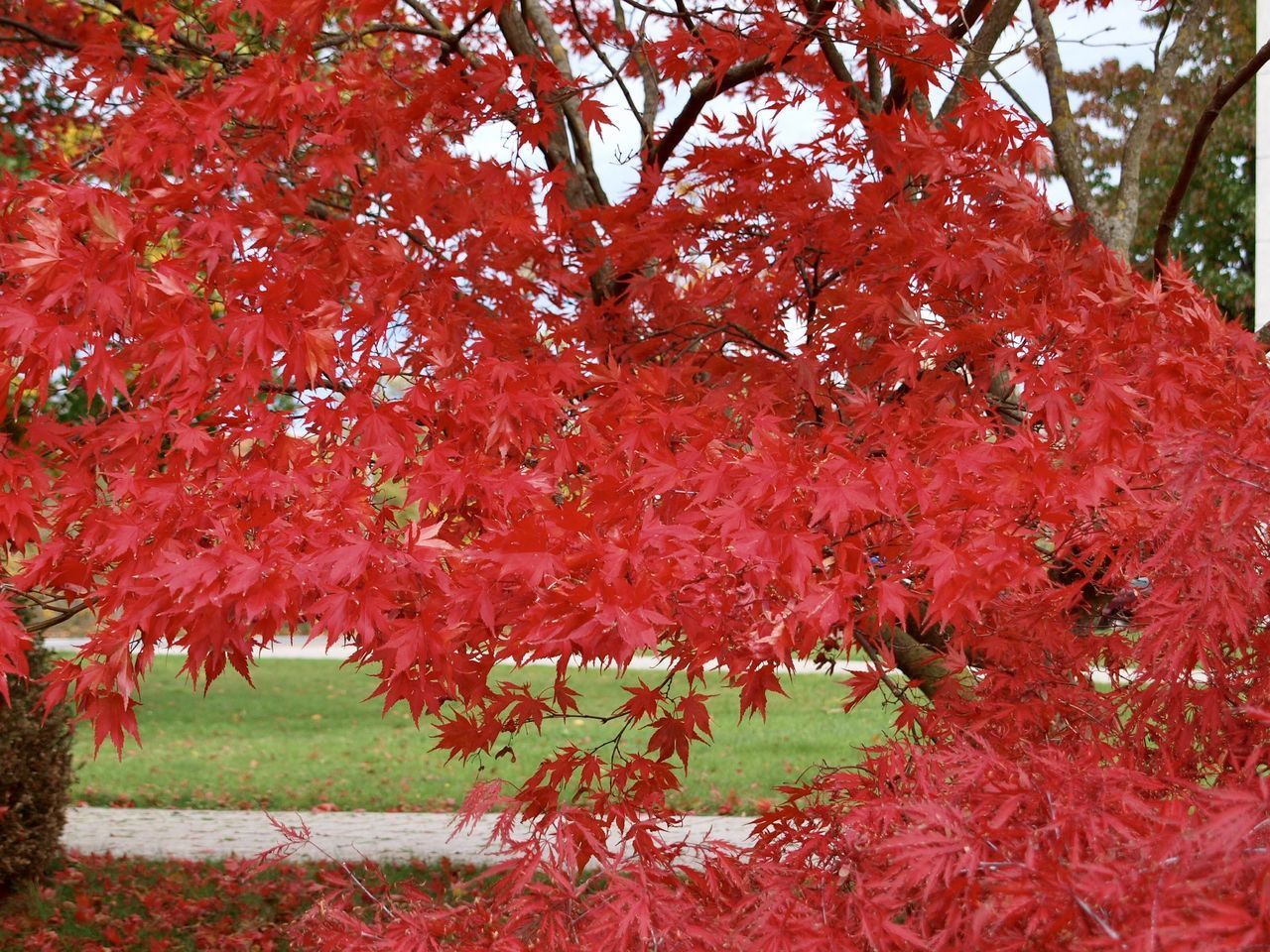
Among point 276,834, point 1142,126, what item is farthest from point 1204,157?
point 276,834

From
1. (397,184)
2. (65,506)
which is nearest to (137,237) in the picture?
(65,506)

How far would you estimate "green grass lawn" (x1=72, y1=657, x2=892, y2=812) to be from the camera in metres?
8.95

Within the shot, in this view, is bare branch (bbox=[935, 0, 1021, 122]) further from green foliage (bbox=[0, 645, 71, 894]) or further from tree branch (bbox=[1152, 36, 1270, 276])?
green foliage (bbox=[0, 645, 71, 894])

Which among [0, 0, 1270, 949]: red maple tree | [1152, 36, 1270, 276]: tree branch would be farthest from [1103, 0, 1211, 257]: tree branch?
[0, 0, 1270, 949]: red maple tree

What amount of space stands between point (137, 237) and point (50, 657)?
423 cm

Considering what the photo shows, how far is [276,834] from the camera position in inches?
304

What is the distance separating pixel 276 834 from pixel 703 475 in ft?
20.7

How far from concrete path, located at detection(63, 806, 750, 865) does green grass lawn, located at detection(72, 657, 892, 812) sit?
13.5 inches

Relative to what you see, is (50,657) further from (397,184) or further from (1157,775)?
(1157,775)

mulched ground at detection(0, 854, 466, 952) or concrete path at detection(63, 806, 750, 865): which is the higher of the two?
mulched ground at detection(0, 854, 466, 952)

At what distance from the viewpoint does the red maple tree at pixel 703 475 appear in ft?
5.89

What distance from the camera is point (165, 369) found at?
2660mm

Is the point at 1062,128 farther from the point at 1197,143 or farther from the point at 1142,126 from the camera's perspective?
the point at 1197,143

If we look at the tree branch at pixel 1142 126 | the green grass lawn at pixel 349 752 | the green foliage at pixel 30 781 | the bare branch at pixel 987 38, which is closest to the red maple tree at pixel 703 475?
the bare branch at pixel 987 38
